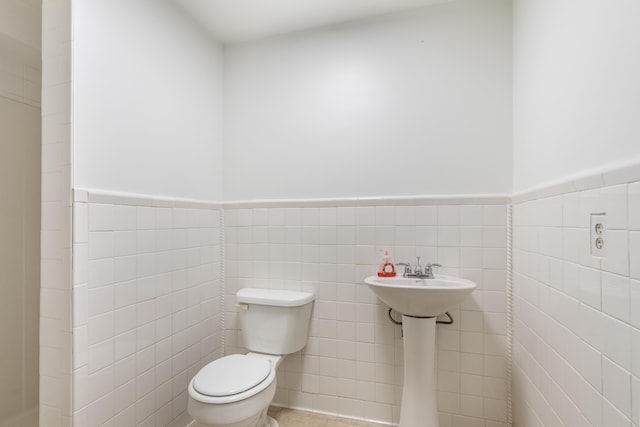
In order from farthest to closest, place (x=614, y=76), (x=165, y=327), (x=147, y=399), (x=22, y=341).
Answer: (x=22, y=341) → (x=165, y=327) → (x=147, y=399) → (x=614, y=76)

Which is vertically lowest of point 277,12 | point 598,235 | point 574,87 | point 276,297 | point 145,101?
point 276,297

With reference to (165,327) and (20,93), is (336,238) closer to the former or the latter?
(165,327)

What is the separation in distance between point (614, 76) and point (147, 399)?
7.09 ft

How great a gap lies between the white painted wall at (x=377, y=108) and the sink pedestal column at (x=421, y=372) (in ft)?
2.39

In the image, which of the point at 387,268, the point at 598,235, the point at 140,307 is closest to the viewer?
the point at 598,235

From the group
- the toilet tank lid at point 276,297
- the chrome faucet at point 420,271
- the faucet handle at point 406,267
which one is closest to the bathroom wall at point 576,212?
the chrome faucet at point 420,271

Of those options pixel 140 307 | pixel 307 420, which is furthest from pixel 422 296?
pixel 140 307

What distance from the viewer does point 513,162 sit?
1550mm

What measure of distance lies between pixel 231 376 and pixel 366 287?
0.85 m

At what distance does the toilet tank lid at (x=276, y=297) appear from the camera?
65.4 inches

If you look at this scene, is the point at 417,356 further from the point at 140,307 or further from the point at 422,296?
the point at 140,307

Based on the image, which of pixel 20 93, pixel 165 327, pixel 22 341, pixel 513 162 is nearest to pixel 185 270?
pixel 165 327

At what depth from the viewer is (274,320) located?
1.68 m

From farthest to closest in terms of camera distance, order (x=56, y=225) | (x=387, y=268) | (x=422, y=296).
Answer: (x=387, y=268) < (x=422, y=296) < (x=56, y=225)
